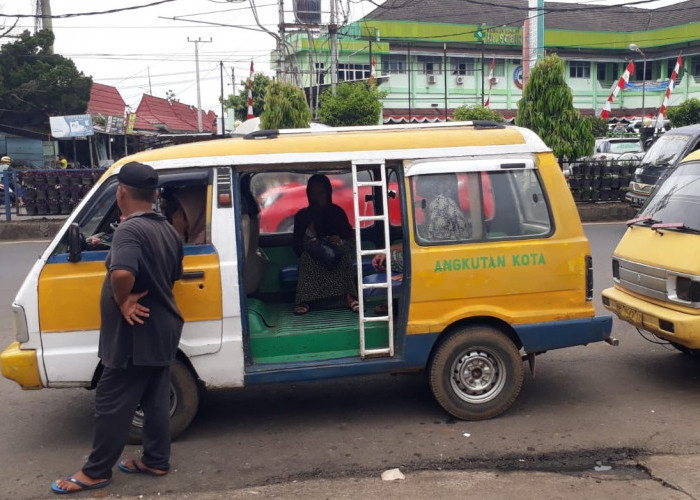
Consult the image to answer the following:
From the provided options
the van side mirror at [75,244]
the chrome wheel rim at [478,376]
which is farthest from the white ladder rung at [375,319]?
the van side mirror at [75,244]

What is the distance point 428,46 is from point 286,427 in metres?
44.9

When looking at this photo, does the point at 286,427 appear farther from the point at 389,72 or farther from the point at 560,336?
the point at 389,72

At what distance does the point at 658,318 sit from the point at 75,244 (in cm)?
408

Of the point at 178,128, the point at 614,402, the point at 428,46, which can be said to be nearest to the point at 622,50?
the point at 428,46

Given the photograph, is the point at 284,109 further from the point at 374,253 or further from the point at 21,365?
the point at 21,365

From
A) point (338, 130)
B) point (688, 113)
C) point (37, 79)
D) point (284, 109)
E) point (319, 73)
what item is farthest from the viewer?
point (319, 73)

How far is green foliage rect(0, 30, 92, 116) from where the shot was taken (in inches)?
1014

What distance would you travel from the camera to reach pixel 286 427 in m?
4.84

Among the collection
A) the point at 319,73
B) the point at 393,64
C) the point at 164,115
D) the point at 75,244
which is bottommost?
the point at 75,244

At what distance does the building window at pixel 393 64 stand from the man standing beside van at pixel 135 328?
44.5 metres

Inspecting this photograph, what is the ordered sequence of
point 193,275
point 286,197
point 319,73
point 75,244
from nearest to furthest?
point 75,244, point 193,275, point 286,197, point 319,73

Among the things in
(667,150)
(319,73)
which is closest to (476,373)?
(667,150)

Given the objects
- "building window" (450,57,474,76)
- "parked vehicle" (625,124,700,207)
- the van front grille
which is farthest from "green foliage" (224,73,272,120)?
the van front grille

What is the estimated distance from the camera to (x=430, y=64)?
158ft
